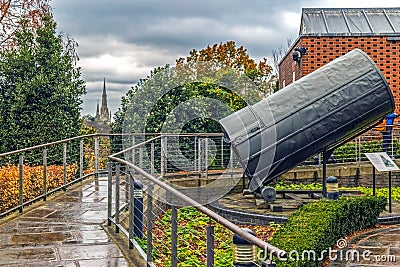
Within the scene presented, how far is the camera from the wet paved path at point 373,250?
5.96 meters

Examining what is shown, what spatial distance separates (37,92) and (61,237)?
721 centimetres

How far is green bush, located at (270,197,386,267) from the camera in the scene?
5101 millimetres

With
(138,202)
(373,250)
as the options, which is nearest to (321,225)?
(373,250)

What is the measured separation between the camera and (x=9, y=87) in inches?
489

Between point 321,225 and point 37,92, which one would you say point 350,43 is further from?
point 321,225

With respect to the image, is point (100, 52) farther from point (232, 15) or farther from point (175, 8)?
point (232, 15)

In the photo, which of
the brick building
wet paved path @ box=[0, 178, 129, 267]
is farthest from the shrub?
the brick building

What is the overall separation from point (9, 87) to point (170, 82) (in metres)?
4.36

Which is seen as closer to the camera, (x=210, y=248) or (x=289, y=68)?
(x=210, y=248)

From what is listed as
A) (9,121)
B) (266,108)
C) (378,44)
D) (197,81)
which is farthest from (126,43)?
(378,44)

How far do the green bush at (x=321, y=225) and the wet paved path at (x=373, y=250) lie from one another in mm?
197

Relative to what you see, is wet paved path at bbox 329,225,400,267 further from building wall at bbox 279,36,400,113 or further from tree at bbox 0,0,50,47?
tree at bbox 0,0,50,47

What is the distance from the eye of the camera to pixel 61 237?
19.5 ft

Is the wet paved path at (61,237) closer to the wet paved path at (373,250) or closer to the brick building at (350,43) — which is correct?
the wet paved path at (373,250)
